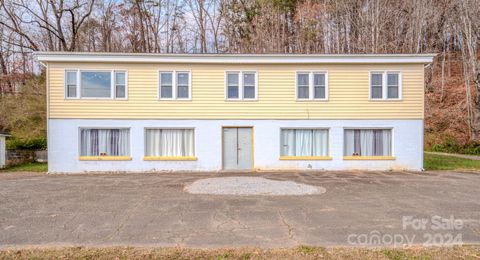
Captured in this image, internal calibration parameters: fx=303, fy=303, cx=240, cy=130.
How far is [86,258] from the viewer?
4.59 metres

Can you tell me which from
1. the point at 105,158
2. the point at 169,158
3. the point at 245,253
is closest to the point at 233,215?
the point at 245,253

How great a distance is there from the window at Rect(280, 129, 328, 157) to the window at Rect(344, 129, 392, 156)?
1.09 m

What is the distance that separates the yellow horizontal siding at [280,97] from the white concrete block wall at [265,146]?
0.32 metres

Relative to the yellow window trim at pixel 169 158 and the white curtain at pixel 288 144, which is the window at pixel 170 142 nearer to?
the yellow window trim at pixel 169 158

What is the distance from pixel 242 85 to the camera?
14445 mm

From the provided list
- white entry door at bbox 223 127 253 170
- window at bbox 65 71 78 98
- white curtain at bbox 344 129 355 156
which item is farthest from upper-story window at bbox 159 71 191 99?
white curtain at bbox 344 129 355 156

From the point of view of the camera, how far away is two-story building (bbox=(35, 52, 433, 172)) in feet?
46.2

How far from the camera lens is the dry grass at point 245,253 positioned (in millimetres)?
4625

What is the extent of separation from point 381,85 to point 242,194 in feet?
31.0

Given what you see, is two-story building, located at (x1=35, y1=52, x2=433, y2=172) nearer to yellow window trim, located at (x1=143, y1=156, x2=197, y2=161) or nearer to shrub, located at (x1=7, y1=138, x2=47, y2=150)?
yellow window trim, located at (x1=143, y1=156, x2=197, y2=161)

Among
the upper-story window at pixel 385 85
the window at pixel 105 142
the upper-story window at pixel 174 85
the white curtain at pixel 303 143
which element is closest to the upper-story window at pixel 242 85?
the upper-story window at pixel 174 85

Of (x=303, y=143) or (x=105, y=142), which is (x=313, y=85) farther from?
(x=105, y=142)

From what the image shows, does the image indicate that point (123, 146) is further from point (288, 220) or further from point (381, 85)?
point (381, 85)

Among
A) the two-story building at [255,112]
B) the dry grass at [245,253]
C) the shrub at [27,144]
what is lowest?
the dry grass at [245,253]
